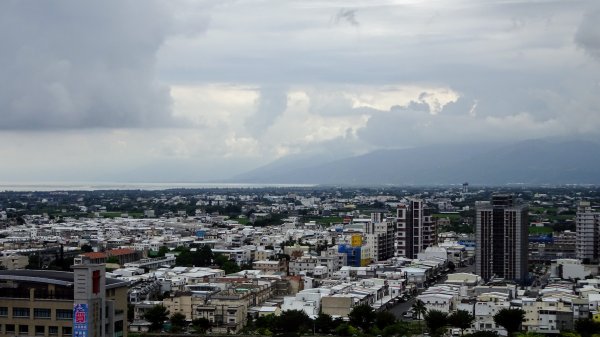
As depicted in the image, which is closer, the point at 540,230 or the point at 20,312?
the point at 20,312

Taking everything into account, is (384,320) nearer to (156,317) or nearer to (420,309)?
(420,309)

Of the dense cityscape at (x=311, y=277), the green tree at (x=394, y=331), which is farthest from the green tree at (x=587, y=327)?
the green tree at (x=394, y=331)

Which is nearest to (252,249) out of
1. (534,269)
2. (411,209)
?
(411,209)

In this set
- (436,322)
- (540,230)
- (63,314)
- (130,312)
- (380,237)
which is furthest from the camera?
(540,230)

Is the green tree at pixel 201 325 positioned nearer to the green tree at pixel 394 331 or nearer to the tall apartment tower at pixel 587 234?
the green tree at pixel 394 331

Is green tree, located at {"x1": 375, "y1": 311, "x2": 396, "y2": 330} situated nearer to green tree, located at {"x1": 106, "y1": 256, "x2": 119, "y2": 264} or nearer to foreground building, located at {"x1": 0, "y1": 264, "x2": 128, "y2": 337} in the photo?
foreground building, located at {"x1": 0, "y1": 264, "x2": 128, "y2": 337}

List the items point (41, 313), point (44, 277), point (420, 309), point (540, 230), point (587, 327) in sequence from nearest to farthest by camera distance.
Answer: point (41, 313)
point (44, 277)
point (587, 327)
point (420, 309)
point (540, 230)

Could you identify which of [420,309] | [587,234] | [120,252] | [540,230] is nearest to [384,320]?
[420,309]
